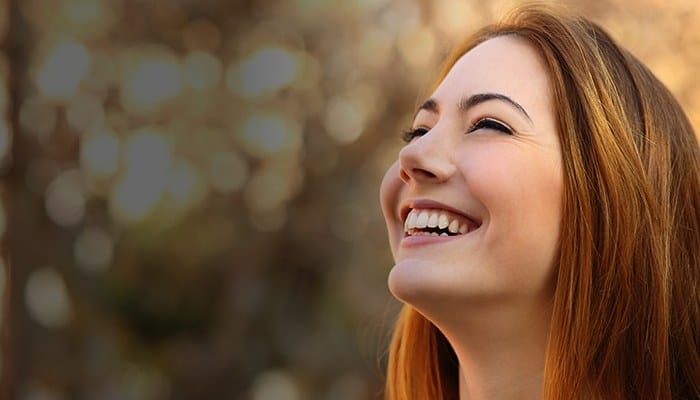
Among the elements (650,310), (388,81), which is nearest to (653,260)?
(650,310)

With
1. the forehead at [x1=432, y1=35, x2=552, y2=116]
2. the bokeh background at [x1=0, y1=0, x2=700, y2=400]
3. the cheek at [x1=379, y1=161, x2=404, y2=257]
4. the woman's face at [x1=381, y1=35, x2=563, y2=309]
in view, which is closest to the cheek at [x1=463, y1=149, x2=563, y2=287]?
the woman's face at [x1=381, y1=35, x2=563, y2=309]

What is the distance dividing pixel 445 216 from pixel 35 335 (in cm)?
581

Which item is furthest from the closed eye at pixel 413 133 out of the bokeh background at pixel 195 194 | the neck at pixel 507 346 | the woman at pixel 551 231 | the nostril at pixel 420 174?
the bokeh background at pixel 195 194

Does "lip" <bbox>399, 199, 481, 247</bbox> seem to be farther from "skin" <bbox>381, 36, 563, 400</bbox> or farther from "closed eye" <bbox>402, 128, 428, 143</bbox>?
"closed eye" <bbox>402, 128, 428, 143</bbox>

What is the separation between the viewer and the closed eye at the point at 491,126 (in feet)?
6.51

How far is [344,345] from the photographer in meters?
7.46

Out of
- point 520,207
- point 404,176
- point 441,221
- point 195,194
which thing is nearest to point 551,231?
point 520,207

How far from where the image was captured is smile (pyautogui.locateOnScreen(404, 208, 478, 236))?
1979 mm

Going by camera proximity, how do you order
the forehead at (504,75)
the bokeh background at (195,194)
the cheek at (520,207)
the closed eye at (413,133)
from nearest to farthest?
the cheek at (520,207) → the forehead at (504,75) → the closed eye at (413,133) → the bokeh background at (195,194)

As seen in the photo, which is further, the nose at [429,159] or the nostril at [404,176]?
the nostril at [404,176]

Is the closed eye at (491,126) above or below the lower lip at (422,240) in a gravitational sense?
above

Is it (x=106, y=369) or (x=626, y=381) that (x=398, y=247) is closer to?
(x=626, y=381)

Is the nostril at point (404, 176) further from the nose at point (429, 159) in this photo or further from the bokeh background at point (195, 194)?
the bokeh background at point (195, 194)

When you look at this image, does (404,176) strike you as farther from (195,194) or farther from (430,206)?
(195,194)
